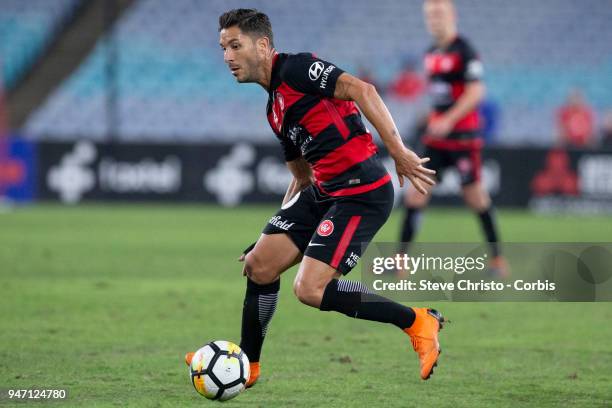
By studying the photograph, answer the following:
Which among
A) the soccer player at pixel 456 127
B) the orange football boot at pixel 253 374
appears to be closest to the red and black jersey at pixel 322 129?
the orange football boot at pixel 253 374

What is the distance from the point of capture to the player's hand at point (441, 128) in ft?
32.4

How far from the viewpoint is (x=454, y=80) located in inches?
406

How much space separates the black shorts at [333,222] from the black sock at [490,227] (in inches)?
177

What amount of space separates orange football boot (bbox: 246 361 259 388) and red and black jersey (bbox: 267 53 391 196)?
0.96m

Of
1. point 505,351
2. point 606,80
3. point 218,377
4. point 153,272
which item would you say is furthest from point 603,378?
point 606,80

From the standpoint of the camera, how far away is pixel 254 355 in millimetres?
5660

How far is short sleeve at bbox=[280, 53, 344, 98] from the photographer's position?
5.27 m

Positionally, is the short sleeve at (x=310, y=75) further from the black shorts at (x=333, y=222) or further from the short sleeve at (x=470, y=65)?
the short sleeve at (x=470, y=65)

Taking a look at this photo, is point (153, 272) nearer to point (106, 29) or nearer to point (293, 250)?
point (293, 250)

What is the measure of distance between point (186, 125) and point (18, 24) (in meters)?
4.40

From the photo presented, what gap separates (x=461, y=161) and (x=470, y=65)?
3.04 feet

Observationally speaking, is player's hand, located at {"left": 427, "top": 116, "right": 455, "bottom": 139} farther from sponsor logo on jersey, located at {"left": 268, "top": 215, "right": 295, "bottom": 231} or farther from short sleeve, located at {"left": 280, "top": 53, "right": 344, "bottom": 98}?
short sleeve, located at {"left": 280, "top": 53, "right": 344, "bottom": 98}

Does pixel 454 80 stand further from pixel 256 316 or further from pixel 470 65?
pixel 256 316

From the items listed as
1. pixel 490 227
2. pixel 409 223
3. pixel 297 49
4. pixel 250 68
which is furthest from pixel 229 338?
pixel 297 49
